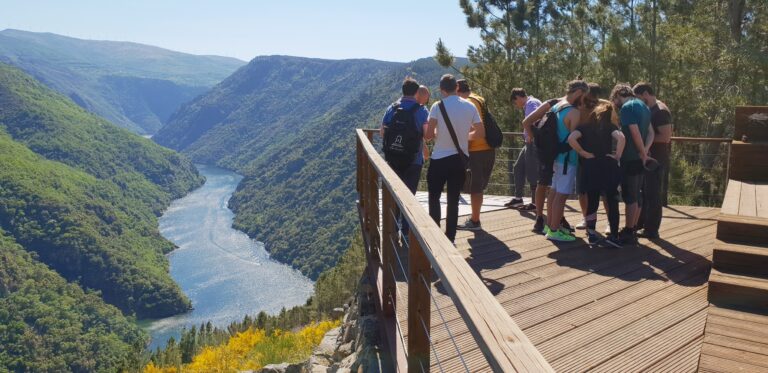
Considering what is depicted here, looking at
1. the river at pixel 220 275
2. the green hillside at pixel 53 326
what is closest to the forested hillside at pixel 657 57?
the green hillside at pixel 53 326

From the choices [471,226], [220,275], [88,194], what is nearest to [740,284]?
[471,226]

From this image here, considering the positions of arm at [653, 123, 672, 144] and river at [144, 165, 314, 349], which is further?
river at [144, 165, 314, 349]

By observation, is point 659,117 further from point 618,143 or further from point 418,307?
point 418,307

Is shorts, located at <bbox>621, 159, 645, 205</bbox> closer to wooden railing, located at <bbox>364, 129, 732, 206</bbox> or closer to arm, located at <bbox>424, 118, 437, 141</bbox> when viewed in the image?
arm, located at <bbox>424, 118, 437, 141</bbox>

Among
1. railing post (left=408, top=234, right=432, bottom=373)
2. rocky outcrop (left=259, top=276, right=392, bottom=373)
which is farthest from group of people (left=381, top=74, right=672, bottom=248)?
railing post (left=408, top=234, right=432, bottom=373)

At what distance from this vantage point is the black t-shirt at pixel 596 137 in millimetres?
4574

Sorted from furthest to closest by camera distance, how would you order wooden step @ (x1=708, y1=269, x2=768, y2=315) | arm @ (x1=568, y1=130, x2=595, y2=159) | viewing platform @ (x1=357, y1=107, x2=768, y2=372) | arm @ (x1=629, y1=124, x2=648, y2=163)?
arm @ (x1=629, y1=124, x2=648, y2=163)
arm @ (x1=568, y1=130, x2=595, y2=159)
wooden step @ (x1=708, y1=269, x2=768, y2=315)
viewing platform @ (x1=357, y1=107, x2=768, y2=372)

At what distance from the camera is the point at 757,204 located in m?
4.10

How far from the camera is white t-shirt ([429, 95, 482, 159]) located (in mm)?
4457

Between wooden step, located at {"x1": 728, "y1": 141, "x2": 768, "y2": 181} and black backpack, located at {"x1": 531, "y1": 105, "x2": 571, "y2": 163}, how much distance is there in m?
1.71

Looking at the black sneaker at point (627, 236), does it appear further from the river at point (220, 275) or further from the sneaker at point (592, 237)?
the river at point (220, 275)

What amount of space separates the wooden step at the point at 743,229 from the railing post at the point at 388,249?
6.99 feet

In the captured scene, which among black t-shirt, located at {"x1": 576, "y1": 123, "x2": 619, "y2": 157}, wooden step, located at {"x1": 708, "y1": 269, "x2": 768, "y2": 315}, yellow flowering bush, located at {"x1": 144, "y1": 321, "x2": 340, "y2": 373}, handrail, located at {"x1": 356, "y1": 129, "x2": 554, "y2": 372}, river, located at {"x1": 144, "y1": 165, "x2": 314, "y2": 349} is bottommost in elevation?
river, located at {"x1": 144, "y1": 165, "x2": 314, "y2": 349}

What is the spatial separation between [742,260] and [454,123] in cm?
211
